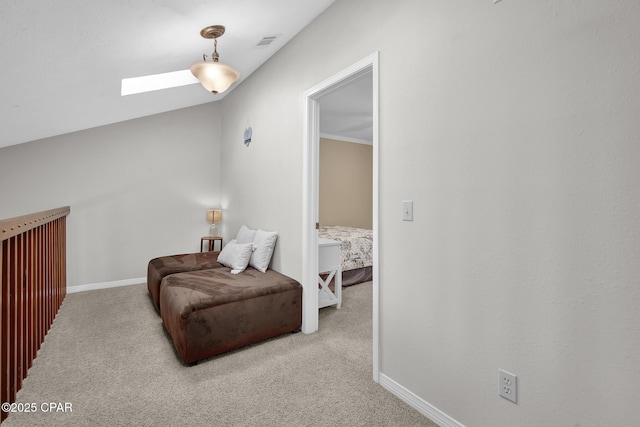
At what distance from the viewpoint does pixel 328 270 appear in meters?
3.30

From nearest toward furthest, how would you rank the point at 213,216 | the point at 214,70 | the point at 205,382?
the point at 205,382
the point at 214,70
the point at 213,216

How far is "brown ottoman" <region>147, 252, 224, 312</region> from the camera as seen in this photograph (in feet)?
10.1

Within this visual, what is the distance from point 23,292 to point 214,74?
1.95 metres

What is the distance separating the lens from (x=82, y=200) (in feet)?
12.9

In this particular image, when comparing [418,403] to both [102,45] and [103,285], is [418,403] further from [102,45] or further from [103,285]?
[103,285]

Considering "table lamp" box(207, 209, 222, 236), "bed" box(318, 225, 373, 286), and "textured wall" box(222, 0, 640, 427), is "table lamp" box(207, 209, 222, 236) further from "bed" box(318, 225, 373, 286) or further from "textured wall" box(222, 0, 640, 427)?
"textured wall" box(222, 0, 640, 427)

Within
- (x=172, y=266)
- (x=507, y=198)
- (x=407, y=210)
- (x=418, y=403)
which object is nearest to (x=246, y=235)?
(x=172, y=266)

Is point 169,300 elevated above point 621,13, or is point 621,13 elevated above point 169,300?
point 621,13

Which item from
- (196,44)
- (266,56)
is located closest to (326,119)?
(266,56)

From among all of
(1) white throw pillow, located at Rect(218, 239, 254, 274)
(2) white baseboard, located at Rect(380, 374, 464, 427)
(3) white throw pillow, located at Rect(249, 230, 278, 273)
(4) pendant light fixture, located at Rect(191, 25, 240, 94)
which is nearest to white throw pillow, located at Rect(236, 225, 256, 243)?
(1) white throw pillow, located at Rect(218, 239, 254, 274)

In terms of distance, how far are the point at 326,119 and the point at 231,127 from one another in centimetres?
162

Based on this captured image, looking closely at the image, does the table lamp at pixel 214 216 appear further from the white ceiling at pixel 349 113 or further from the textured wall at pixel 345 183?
the white ceiling at pixel 349 113

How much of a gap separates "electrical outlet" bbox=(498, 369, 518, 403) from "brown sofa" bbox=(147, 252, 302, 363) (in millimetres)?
1653

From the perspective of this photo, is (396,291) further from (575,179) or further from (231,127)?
(231,127)
